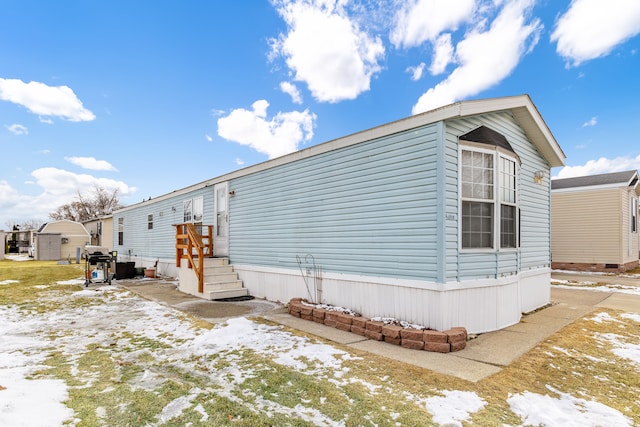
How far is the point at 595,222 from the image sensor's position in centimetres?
1420

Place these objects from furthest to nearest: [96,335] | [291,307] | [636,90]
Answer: [636,90] < [291,307] < [96,335]

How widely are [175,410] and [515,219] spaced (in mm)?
5901

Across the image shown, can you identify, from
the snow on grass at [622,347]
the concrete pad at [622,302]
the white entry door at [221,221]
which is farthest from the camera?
the white entry door at [221,221]

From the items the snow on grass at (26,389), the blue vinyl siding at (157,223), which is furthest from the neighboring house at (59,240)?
Answer: the snow on grass at (26,389)

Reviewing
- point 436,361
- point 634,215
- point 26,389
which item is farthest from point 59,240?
point 634,215

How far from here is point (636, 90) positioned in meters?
12.7

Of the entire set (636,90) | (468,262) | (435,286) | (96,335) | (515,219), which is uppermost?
(636,90)

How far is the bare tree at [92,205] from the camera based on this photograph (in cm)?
4253

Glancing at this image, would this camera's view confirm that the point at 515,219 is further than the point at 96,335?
Yes

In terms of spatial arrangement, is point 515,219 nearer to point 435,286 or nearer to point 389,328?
point 435,286

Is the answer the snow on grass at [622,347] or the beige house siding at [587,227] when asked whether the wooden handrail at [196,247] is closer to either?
the snow on grass at [622,347]

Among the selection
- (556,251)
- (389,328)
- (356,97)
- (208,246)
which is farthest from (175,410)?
(556,251)

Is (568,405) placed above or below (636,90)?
below

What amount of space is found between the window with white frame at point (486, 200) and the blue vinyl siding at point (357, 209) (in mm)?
684
